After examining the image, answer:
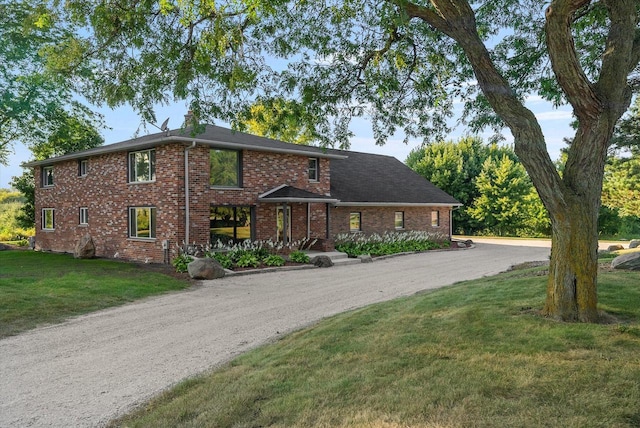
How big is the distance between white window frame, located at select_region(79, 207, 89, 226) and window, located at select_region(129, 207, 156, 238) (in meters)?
4.46

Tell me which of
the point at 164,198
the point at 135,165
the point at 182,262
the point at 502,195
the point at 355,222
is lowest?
the point at 182,262

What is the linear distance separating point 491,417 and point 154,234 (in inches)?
658

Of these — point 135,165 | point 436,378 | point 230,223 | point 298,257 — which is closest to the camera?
point 436,378

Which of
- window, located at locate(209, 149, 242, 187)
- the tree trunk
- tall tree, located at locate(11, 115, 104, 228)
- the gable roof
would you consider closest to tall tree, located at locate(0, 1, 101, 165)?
tall tree, located at locate(11, 115, 104, 228)

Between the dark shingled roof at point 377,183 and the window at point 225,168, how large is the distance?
251 inches

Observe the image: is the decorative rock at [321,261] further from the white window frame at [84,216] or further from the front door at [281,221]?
the white window frame at [84,216]

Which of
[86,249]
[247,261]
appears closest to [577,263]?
[247,261]

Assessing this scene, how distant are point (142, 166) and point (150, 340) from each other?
1277cm

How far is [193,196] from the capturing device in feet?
57.9

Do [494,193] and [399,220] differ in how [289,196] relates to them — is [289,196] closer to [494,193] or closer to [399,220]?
[399,220]

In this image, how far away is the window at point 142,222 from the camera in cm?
1861

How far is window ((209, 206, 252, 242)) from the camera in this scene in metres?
18.5

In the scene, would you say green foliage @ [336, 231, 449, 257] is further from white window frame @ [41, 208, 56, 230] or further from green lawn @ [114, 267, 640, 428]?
white window frame @ [41, 208, 56, 230]

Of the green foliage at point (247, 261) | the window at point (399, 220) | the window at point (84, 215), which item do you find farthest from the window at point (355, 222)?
the window at point (84, 215)
